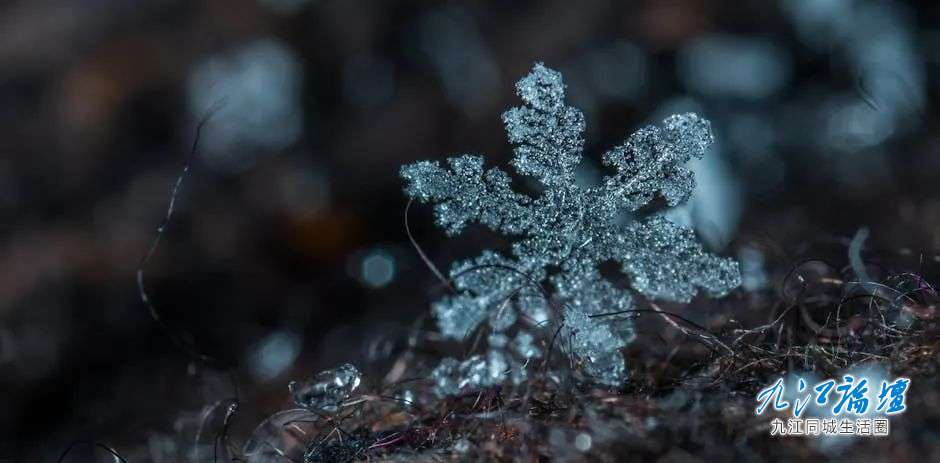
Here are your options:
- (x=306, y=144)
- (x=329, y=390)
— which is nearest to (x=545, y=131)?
(x=329, y=390)

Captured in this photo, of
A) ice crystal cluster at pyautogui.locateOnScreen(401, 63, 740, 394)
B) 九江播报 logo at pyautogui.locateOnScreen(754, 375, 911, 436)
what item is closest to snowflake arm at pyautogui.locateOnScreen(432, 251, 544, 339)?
ice crystal cluster at pyautogui.locateOnScreen(401, 63, 740, 394)

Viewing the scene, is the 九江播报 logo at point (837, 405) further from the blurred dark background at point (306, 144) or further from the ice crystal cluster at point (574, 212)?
the blurred dark background at point (306, 144)

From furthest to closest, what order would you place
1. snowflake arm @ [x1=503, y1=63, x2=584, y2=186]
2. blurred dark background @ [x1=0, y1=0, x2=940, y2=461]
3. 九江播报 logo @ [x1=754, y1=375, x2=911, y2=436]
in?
blurred dark background @ [x1=0, y1=0, x2=940, y2=461] < snowflake arm @ [x1=503, y1=63, x2=584, y2=186] < 九江播报 logo @ [x1=754, y1=375, x2=911, y2=436]

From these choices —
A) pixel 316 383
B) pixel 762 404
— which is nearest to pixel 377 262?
pixel 316 383

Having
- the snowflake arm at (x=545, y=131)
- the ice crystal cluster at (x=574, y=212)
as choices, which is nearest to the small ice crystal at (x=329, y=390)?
the ice crystal cluster at (x=574, y=212)

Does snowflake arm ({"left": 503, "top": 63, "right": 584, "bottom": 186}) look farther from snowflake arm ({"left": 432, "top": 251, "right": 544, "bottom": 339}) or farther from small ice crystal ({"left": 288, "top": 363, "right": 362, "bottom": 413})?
small ice crystal ({"left": 288, "top": 363, "right": 362, "bottom": 413})

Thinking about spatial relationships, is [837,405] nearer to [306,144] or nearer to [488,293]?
[488,293]
